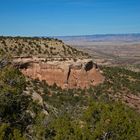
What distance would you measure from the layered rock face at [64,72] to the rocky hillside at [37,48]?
244 cm

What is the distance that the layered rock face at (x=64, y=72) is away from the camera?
2931 inches

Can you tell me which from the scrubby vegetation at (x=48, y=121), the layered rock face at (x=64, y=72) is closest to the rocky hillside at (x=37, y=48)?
the layered rock face at (x=64, y=72)

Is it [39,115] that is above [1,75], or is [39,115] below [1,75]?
below

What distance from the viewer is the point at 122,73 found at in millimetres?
97750

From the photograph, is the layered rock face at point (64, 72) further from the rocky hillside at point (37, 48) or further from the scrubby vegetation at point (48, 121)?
the scrubby vegetation at point (48, 121)

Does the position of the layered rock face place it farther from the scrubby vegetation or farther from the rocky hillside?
the scrubby vegetation

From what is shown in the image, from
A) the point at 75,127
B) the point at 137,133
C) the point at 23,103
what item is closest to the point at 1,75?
the point at 23,103

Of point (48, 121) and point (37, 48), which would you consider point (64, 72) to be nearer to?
point (37, 48)

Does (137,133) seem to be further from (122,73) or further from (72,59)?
(122,73)

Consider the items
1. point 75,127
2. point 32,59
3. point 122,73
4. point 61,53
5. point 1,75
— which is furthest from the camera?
point 122,73

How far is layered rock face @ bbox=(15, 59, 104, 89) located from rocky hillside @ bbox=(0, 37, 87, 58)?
244cm

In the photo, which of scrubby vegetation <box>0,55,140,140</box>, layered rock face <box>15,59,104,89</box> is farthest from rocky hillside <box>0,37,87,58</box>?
scrubby vegetation <box>0,55,140,140</box>

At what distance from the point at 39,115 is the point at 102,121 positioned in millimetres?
4017

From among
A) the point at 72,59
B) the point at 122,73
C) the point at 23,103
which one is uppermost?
the point at 23,103
